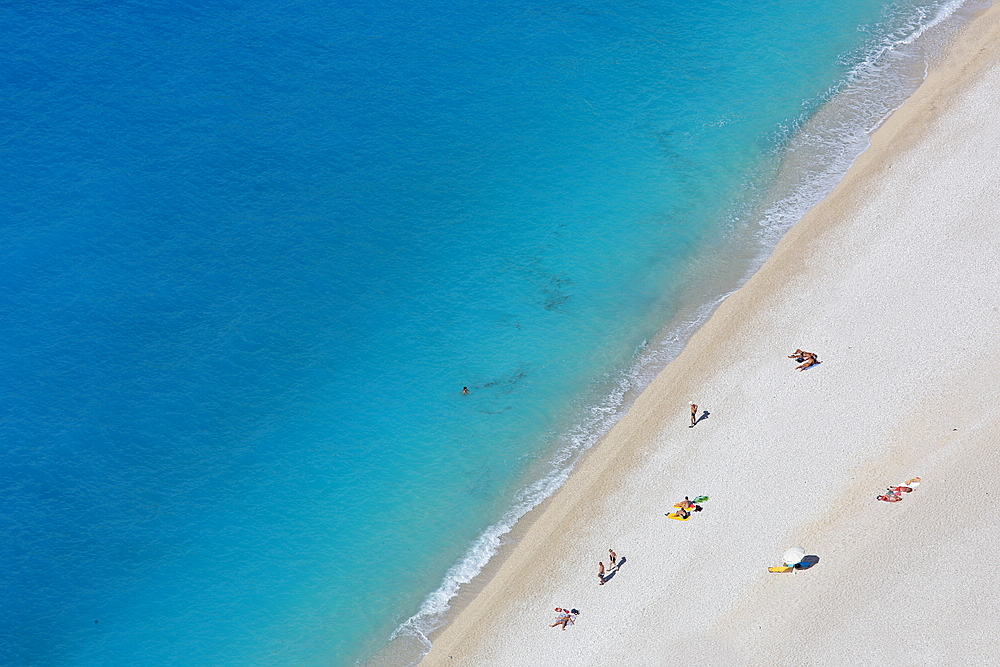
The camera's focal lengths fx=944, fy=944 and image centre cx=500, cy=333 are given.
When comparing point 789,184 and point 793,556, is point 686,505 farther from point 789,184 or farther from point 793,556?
point 789,184

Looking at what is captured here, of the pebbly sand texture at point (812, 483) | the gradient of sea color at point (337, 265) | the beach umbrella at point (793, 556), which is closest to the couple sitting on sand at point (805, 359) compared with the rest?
the pebbly sand texture at point (812, 483)

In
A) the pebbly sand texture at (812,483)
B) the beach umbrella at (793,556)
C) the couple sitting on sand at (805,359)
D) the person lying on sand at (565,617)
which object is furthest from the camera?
the couple sitting on sand at (805,359)

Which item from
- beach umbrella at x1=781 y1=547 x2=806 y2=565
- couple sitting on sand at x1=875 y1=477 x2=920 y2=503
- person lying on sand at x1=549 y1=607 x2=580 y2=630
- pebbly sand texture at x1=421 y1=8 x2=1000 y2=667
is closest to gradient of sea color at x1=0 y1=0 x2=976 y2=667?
pebbly sand texture at x1=421 y1=8 x2=1000 y2=667

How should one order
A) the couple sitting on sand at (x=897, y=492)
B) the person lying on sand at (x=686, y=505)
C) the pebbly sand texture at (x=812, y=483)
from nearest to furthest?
the pebbly sand texture at (x=812, y=483)
the couple sitting on sand at (x=897, y=492)
the person lying on sand at (x=686, y=505)

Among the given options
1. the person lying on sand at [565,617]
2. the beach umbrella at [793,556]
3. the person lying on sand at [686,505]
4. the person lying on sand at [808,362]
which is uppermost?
the person lying on sand at [808,362]

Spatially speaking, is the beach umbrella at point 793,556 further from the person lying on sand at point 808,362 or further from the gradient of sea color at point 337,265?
the gradient of sea color at point 337,265

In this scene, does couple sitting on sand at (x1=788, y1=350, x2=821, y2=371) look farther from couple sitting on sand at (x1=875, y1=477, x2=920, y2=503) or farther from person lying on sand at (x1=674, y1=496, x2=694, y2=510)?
person lying on sand at (x1=674, y1=496, x2=694, y2=510)

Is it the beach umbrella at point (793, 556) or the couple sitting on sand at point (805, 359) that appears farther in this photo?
the couple sitting on sand at point (805, 359)

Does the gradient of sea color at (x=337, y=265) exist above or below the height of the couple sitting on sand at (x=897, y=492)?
above
